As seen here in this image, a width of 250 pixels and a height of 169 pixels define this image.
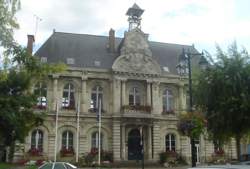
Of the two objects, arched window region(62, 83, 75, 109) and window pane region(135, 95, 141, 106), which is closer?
arched window region(62, 83, 75, 109)

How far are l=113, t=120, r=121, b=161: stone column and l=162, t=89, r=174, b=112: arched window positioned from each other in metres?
6.09

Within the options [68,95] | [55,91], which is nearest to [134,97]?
[68,95]

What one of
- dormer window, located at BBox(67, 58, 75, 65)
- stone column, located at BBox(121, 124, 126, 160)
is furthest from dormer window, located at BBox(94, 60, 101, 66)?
stone column, located at BBox(121, 124, 126, 160)

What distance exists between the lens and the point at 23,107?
27.5 m

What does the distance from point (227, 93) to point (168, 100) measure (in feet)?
71.6

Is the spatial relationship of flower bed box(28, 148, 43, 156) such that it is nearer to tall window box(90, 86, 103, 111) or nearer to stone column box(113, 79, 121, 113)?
tall window box(90, 86, 103, 111)

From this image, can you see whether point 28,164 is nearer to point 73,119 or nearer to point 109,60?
point 73,119

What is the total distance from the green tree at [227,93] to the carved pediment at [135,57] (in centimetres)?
1856

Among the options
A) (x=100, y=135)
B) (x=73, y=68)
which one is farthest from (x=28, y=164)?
(x=73, y=68)

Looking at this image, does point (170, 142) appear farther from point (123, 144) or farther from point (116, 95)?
point (116, 95)

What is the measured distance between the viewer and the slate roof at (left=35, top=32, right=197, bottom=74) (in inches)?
1540

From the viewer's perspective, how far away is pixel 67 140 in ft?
120

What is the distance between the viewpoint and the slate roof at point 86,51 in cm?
3912

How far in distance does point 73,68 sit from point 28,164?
10099mm
